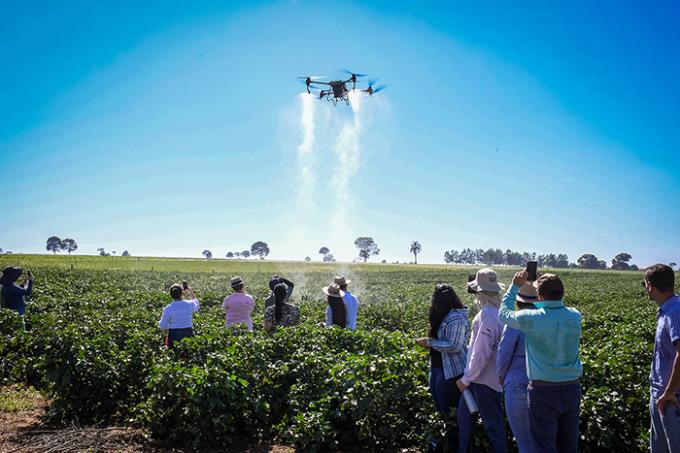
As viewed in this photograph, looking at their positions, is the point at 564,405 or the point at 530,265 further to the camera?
the point at 530,265

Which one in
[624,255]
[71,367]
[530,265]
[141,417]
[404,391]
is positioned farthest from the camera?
[624,255]

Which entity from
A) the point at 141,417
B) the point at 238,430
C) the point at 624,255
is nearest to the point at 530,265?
the point at 238,430

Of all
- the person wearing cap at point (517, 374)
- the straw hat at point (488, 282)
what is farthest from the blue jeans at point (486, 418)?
the straw hat at point (488, 282)

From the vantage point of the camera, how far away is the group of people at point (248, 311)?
7.48 m

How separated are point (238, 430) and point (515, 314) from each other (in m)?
3.84

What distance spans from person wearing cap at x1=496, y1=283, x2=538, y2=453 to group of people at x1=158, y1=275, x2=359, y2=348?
4.23 metres

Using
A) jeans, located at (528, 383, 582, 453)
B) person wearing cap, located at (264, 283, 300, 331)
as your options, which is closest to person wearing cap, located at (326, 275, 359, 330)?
person wearing cap, located at (264, 283, 300, 331)

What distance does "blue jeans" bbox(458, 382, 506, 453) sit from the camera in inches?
169

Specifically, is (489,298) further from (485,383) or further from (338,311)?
(338,311)

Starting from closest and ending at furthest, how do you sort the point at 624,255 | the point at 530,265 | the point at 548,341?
the point at 548,341
the point at 530,265
the point at 624,255

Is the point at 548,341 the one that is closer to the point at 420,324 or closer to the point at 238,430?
the point at 238,430

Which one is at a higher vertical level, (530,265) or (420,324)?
(530,265)

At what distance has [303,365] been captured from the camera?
19.0 feet

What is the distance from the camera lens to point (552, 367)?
365cm
